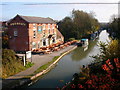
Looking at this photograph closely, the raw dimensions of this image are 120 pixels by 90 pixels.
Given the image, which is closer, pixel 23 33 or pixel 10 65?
pixel 10 65

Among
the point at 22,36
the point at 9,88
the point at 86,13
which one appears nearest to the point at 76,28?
the point at 86,13

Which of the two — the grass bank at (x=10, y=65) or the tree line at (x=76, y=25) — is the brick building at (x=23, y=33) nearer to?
the grass bank at (x=10, y=65)

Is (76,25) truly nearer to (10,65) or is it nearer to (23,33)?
(23,33)

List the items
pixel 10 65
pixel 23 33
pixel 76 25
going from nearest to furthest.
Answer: pixel 10 65 < pixel 23 33 < pixel 76 25

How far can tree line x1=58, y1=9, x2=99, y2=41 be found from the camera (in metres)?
38.7

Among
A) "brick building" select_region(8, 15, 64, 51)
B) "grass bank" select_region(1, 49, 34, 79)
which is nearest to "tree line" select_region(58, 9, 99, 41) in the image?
"brick building" select_region(8, 15, 64, 51)

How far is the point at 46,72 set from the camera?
14.4 metres

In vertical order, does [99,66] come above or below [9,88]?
above

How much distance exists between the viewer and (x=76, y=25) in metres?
39.8

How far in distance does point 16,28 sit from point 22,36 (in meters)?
1.21

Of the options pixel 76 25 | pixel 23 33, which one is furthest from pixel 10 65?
pixel 76 25

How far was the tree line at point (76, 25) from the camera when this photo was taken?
38.7 metres

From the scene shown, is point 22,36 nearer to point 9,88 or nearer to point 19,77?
point 19,77

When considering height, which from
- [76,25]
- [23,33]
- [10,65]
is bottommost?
[10,65]
